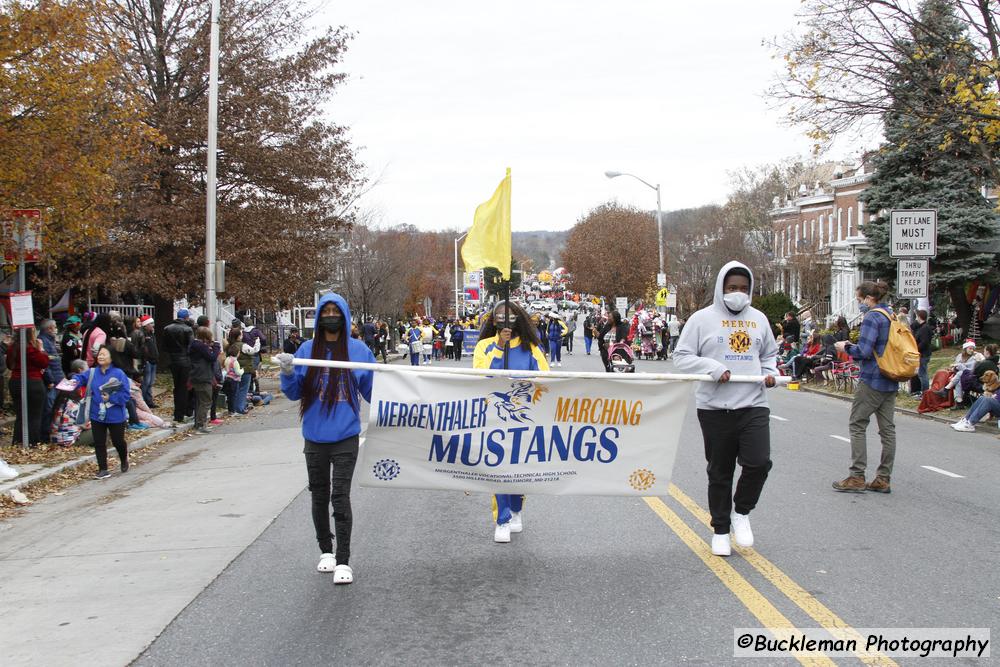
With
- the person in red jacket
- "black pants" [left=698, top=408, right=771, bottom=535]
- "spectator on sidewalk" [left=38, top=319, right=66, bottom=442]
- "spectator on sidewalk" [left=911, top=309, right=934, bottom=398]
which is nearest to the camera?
"black pants" [left=698, top=408, right=771, bottom=535]

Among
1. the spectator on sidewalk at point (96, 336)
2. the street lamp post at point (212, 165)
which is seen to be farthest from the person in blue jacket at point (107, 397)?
the street lamp post at point (212, 165)

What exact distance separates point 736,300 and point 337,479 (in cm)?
290

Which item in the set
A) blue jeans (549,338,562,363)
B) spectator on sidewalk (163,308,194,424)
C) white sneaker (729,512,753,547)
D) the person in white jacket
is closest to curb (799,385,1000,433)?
white sneaker (729,512,753,547)

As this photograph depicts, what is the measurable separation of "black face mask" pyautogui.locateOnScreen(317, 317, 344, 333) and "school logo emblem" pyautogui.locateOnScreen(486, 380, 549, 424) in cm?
112

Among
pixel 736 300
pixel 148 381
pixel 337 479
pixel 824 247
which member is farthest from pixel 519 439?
pixel 824 247

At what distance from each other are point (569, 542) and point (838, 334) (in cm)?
1730

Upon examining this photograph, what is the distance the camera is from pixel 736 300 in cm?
640

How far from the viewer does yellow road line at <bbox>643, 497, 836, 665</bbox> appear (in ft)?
15.2

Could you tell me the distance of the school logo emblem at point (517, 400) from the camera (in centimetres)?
644

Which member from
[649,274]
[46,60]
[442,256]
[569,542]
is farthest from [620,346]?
[442,256]

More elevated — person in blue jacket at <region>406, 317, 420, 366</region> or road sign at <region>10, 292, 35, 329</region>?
road sign at <region>10, 292, 35, 329</region>

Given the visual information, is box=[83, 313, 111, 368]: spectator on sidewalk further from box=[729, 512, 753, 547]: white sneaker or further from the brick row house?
the brick row house

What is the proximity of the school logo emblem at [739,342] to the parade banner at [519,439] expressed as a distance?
0.59 meters

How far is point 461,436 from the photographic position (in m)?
6.41
